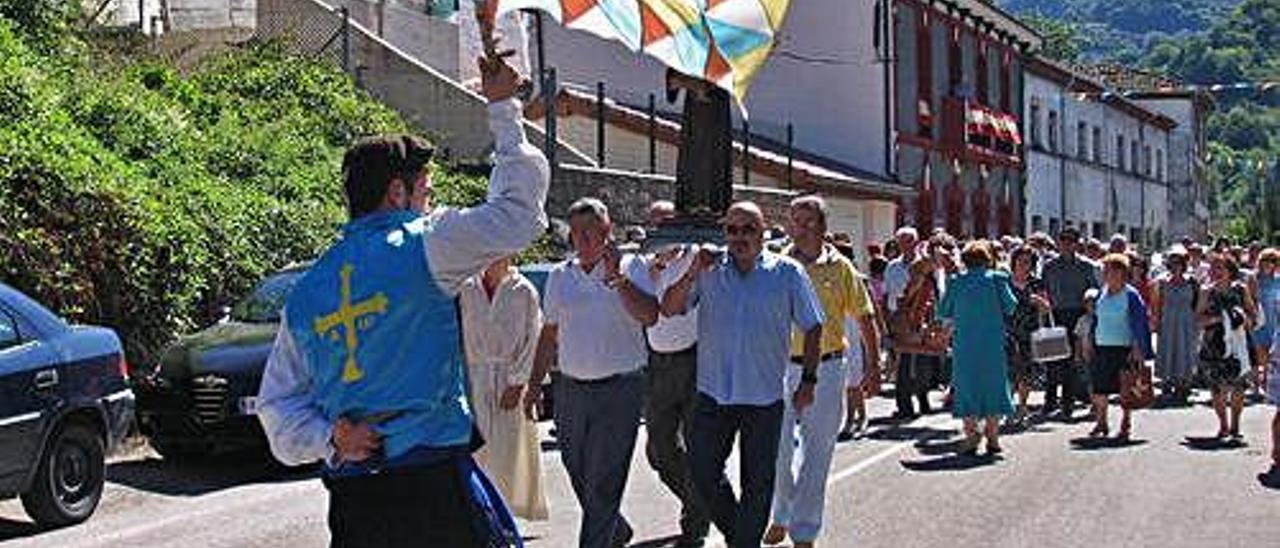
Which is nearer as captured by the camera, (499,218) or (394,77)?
(499,218)

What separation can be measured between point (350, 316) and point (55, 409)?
24.8ft

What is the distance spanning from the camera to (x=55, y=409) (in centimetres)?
1178

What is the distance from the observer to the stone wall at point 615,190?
26.4 metres

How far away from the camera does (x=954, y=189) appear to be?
158 feet

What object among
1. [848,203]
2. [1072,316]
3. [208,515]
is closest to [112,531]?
[208,515]

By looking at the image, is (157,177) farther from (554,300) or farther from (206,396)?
(554,300)

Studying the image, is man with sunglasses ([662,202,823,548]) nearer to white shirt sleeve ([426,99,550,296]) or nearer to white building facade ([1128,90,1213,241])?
white shirt sleeve ([426,99,550,296])

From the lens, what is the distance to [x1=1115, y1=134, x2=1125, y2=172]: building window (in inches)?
2514

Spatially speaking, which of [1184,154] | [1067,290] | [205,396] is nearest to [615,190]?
[1067,290]

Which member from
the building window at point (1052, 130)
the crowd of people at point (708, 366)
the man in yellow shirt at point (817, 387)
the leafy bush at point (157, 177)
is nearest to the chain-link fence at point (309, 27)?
the leafy bush at point (157, 177)

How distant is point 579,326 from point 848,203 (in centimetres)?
3022

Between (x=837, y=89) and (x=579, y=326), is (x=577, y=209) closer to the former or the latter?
(x=579, y=326)

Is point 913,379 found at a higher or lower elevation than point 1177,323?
lower

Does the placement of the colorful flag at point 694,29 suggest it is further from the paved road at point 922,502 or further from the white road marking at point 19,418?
the white road marking at point 19,418
